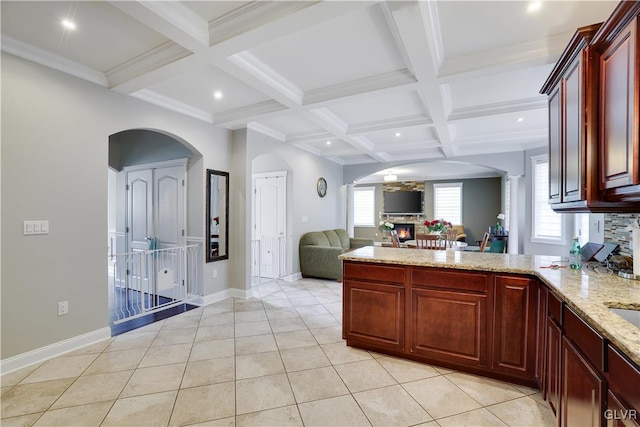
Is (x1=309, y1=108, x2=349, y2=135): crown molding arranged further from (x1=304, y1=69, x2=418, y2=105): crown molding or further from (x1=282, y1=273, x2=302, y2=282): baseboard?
(x1=282, y1=273, x2=302, y2=282): baseboard

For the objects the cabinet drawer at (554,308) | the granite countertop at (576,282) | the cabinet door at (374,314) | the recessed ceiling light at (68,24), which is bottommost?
the cabinet door at (374,314)

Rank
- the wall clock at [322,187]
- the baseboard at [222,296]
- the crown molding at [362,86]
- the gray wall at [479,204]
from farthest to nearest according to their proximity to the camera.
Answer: the gray wall at [479,204] → the wall clock at [322,187] → the baseboard at [222,296] → the crown molding at [362,86]

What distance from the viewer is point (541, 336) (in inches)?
79.7

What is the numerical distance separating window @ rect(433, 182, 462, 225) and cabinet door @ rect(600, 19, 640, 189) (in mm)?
8855

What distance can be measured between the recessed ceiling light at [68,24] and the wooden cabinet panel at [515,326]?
371cm

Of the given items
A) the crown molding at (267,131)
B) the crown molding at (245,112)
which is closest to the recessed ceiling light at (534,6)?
the crown molding at (245,112)

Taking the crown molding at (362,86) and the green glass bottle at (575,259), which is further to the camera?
the crown molding at (362,86)

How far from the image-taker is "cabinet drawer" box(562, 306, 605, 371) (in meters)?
1.19

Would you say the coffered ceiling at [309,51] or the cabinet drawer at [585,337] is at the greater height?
the coffered ceiling at [309,51]

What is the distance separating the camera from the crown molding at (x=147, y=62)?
2.45m

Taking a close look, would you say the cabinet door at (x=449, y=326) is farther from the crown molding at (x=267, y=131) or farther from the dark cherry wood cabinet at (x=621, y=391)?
the crown molding at (x=267, y=131)

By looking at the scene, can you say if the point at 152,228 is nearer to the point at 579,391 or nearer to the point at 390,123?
the point at 390,123

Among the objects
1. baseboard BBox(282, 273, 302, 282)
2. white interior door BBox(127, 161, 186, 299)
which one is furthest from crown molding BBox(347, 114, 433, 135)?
baseboard BBox(282, 273, 302, 282)

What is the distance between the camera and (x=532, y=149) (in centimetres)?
575
